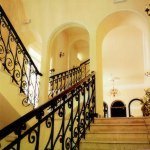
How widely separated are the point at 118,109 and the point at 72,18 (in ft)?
37.0

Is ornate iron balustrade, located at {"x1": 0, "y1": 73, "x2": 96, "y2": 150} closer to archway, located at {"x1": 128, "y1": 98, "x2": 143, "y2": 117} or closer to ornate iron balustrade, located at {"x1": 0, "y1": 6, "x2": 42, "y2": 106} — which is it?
ornate iron balustrade, located at {"x1": 0, "y1": 6, "x2": 42, "y2": 106}

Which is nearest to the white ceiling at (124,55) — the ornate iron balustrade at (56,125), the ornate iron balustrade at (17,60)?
the ornate iron balustrade at (17,60)

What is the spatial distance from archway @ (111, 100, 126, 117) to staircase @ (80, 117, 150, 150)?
12.3 meters

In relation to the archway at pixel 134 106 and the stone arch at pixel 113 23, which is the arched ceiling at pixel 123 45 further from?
the archway at pixel 134 106

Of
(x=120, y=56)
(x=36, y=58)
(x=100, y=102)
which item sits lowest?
(x=100, y=102)

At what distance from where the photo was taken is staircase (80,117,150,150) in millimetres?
2992

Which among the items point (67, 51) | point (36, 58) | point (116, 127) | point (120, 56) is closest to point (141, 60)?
point (120, 56)

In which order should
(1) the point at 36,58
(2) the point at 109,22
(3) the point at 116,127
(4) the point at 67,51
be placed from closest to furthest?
(3) the point at 116,127 → (2) the point at 109,22 → (1) the point at 36,58 → (4) the point at 67,51


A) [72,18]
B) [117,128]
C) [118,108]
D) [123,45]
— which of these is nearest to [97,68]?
[72,18]

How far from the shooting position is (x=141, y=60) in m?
11.5

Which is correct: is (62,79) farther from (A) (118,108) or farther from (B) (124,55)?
(A) (118,108)

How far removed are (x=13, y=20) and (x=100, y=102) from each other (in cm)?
343

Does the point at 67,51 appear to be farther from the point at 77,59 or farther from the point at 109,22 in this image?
the point at 109,22

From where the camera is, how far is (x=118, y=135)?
3.39m
